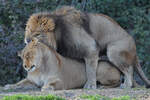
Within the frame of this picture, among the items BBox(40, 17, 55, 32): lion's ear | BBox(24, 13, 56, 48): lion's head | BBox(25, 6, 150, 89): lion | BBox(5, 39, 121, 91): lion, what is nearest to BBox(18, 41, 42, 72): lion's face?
BBox(5, 39, 121, 91): lion

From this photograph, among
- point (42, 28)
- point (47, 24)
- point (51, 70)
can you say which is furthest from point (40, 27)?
point (51, 70)

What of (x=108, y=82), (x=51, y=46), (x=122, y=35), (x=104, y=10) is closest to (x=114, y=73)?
(x=108, y=82)

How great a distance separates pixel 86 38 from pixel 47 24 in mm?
831

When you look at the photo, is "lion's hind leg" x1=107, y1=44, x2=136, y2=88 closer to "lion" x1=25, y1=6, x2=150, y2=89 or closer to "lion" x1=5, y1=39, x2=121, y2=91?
"lion" x1=25, y1=6, x2=150, y2=89

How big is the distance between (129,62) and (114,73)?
40 centimetres

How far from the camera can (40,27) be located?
8242 mm

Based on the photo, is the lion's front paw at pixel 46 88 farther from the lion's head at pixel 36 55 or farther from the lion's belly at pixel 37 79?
the lion's head at pixel 36 55

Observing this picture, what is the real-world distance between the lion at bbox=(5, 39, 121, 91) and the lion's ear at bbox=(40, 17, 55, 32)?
1.03 ft

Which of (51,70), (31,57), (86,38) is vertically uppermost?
(86,38)

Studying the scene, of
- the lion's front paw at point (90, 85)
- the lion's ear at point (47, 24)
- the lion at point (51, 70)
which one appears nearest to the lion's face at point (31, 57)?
the lion at point (51, 70)

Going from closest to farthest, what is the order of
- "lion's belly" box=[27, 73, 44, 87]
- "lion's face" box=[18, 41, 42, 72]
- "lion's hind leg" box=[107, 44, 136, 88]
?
"lion's face" box=[18, 41, 42, 72]
"lion's belly" box=[27, 73, 44, 87]
"lion's hind leg" box=[107, 44, 136, 88]

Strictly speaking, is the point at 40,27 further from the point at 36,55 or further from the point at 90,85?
the point at 90,85

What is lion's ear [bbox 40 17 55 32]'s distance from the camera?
27.1 ft

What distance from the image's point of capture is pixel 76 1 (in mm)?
11031
